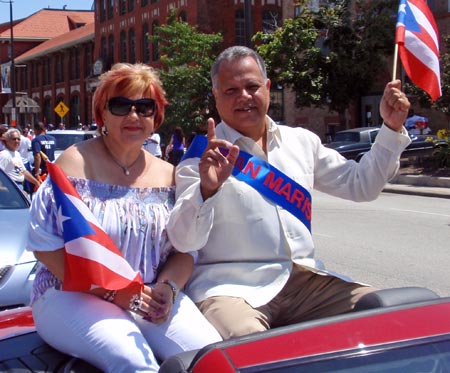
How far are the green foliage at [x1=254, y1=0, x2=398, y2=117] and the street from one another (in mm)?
11853

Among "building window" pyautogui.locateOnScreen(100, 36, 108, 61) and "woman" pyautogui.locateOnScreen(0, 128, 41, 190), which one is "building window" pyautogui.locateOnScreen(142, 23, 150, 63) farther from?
"woman" pyautogui.locateOnScreen(0, 128, 41, 190)

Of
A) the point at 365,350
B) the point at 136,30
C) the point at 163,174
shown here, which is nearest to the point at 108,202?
the point at 163,174

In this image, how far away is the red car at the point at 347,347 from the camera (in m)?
1.87

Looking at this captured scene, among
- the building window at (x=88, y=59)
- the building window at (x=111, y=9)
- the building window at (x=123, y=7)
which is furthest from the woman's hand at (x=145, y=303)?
the building window at (x=88, y=59)

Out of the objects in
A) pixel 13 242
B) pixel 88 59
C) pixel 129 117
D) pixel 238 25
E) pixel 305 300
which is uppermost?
pixel 238 25

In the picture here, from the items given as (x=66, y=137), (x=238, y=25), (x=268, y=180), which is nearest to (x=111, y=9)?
(x=238, y=25)

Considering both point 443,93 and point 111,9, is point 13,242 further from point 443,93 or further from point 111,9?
point 111,9

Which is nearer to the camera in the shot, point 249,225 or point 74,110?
point 249,225

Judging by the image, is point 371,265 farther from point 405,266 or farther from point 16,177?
point 16,177

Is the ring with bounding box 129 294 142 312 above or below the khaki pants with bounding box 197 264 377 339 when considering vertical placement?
above

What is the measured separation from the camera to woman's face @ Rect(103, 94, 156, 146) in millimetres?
3232

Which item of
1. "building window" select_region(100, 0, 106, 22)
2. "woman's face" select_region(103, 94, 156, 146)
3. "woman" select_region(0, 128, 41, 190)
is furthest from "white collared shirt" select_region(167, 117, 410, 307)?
"building window" select_region(100, 0, 106, 22)

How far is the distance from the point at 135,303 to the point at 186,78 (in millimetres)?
30086

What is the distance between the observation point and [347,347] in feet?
6.29
